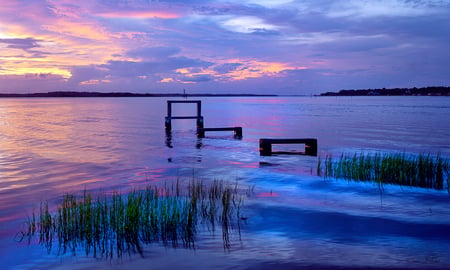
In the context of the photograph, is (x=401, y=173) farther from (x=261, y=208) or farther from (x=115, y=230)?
(x=115, y=230)

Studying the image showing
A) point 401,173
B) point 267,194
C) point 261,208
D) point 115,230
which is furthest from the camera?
point 401,173

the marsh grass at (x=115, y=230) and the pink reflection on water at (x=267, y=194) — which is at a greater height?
the marsh grass at (x=115, y=230)

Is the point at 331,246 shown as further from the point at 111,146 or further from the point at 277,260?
the point at 111,146

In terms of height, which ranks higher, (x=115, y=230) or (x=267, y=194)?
(x=115, y=230)

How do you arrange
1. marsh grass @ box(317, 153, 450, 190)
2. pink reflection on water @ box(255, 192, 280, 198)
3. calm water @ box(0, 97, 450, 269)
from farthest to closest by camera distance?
1. marsh grass @ box(317, 153, 450, 190)
2. pink reflection on water @ box(255, 192, 280, 198)
3. calm water @ box(0, 97, 450, 269)

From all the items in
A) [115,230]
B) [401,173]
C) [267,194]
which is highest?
[401,173]

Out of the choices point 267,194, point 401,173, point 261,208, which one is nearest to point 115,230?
point 261,208

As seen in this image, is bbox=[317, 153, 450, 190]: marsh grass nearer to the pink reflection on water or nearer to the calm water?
the calm water

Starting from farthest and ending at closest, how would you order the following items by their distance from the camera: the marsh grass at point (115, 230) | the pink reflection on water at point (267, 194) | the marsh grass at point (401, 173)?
the marsh grass at point (401, 173)
the pink reflection on water at point (267, 194)
the marsh grass at point (115, 230)

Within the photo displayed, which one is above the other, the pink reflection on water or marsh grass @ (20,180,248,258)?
marsh grass @ (20,180,248,258)

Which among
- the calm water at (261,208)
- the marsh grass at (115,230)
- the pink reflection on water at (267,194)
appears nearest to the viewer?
the calm water at (261,208)

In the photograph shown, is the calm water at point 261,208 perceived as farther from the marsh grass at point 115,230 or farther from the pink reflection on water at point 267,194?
the marsh grass at point 115,230

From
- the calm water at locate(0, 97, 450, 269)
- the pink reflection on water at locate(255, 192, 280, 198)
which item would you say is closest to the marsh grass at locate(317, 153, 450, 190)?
the calm water at locate(0, 97, 450, 269)

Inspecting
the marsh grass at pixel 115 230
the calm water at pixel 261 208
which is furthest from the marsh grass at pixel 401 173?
the marsh grass at pixel 115 230
